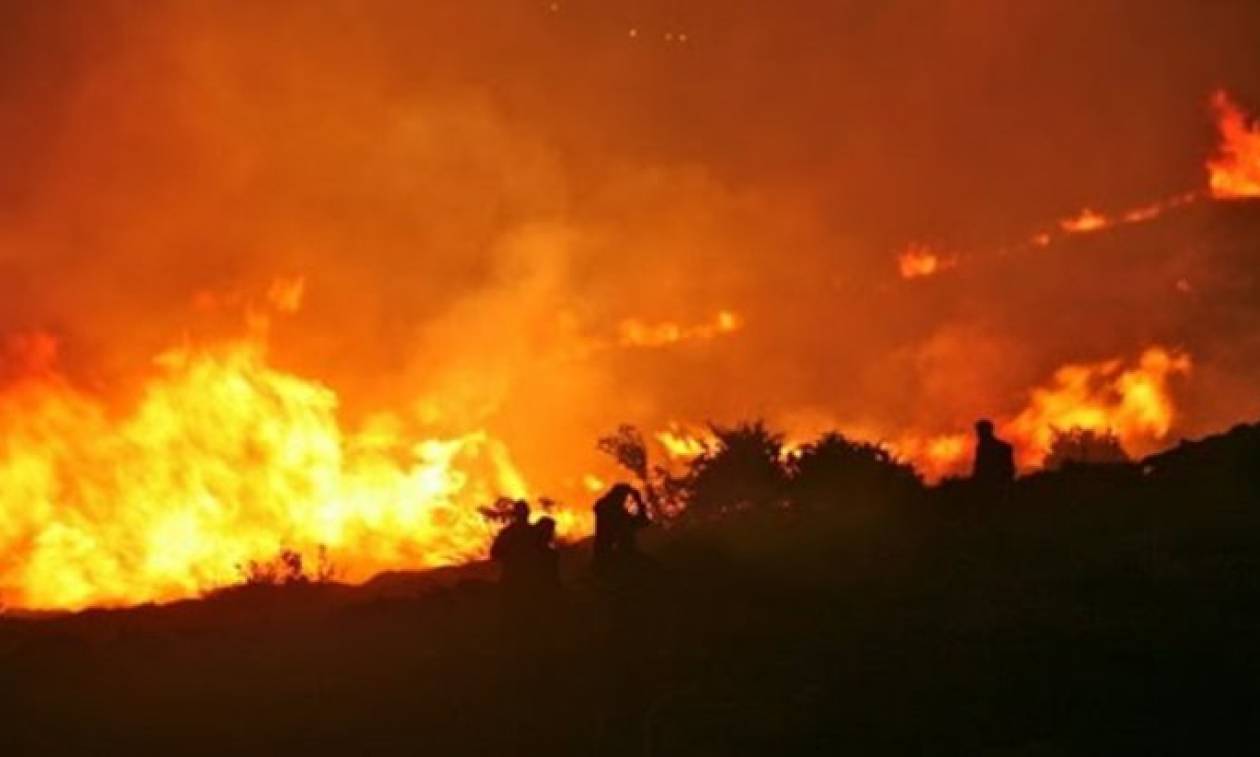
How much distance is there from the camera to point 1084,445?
244ft

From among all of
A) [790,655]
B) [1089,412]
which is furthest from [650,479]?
[790,655]

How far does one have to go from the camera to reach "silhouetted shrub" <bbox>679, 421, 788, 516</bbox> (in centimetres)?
5891

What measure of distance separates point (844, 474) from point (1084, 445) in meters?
24.9

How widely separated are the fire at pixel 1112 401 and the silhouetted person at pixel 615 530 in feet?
185

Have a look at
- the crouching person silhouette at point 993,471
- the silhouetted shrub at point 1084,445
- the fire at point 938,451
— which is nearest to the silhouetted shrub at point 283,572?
the crouching person silhouette at point 993,471

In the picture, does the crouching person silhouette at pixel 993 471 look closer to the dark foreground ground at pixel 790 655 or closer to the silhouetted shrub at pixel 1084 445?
the dark foreground ground at pixel 790 655

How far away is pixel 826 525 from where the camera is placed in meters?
40.4

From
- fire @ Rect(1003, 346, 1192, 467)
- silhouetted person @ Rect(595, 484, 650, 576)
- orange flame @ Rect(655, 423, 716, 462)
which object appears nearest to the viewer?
silhouetted person @ Rect(595, 484, 650, 576)

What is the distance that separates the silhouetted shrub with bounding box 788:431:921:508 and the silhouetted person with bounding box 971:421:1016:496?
20.4 feet

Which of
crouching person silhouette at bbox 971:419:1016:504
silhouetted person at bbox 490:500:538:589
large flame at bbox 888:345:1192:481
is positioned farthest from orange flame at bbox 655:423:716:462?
silhouetted person at bbox 490:500:538:589

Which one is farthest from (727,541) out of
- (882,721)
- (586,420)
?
(586,420)

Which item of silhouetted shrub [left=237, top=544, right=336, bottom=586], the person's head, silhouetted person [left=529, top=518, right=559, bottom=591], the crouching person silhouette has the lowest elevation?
silhouetted person [left=529, top=518, right=559, bottom=591]

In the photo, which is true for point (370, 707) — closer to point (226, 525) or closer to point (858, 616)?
point (858, 616)

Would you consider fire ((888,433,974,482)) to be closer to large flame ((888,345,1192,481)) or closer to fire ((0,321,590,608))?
large flame ((888,345,1192,481))
